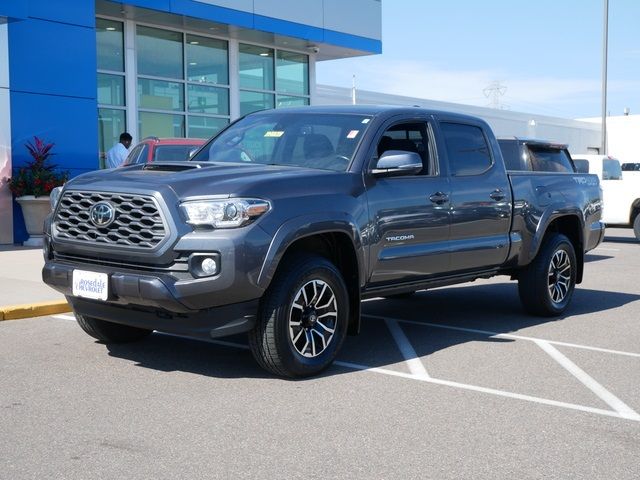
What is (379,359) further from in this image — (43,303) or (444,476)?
(43,303)

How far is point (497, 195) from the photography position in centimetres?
813

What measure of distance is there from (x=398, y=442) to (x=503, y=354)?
8.64 feet

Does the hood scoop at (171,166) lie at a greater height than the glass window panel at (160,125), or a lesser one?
lesser

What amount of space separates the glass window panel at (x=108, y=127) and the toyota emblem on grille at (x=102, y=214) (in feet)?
43.4

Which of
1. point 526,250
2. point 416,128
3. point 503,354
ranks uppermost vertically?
point 416,128

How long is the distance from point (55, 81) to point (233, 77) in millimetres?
6326

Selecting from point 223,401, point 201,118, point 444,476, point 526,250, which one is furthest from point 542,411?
point 201,118

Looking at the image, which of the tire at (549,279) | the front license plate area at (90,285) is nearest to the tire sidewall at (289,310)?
the front license plate area at (90,285)

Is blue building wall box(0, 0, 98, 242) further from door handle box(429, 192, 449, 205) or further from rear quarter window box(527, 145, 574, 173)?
door handle box(429, 192, 449, 205)

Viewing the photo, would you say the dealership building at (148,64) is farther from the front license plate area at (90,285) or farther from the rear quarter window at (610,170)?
the front license plate area at (90,285)

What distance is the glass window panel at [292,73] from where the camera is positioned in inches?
936

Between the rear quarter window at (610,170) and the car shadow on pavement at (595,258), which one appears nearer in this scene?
the car shadow on pavement at (595,258)

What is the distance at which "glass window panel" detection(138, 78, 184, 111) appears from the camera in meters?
20.2

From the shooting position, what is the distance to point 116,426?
16.3ft
